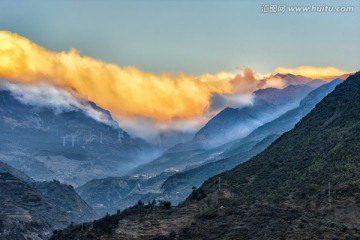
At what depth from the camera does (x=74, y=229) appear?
4902 inches

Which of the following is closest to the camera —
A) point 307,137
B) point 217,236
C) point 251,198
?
point 217,236

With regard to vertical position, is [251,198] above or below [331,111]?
below

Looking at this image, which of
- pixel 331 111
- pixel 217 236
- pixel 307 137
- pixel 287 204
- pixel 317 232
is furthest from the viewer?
pixel 331 111

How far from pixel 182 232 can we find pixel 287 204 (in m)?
29.4

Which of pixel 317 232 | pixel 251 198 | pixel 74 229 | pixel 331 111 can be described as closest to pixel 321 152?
pixel 251 198

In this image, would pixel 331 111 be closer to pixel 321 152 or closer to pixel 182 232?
pixel 321 152

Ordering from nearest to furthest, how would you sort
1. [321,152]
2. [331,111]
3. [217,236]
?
[217,236], [321,152], [331,111]

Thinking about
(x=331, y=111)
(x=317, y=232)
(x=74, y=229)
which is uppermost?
(x=331, y=111)

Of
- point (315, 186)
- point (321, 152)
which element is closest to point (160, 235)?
point (315, 186)

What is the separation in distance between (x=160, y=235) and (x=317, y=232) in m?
33.1

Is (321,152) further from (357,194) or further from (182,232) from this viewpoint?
(182,232)

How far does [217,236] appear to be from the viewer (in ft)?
354

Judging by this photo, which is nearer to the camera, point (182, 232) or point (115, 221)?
point (182, 232)

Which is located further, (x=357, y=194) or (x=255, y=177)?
(x=255, y=177)
